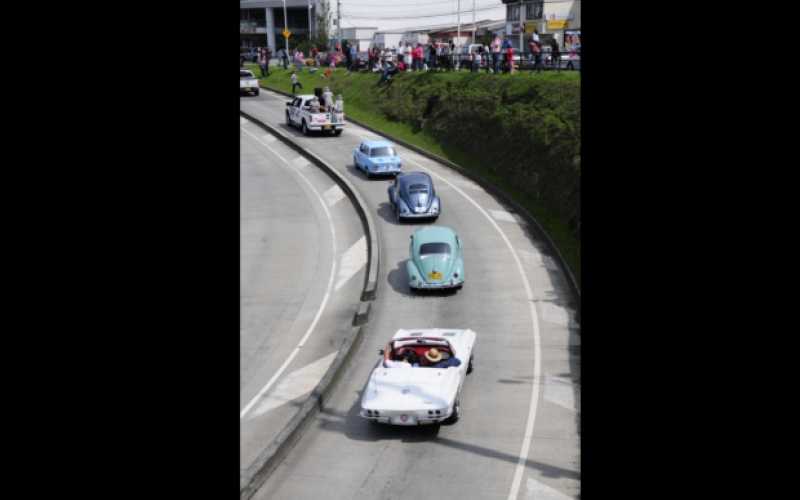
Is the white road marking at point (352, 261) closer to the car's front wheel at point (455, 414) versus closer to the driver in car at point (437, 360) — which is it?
the driver in car at point (437, 360)

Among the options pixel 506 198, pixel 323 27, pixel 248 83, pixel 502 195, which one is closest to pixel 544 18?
pixel 248 83

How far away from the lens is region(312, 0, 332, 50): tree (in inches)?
3378

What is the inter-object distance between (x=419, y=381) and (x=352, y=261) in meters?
12.6

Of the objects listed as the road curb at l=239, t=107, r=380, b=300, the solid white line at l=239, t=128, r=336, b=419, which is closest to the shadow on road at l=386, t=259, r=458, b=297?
the road curb at l=239, t=107, r=380, b=300

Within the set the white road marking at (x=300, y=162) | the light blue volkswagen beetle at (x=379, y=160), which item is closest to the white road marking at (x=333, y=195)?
the light blue volkswagen beetle at (x=379, y=160)

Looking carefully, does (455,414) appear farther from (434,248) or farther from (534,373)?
(434,248)

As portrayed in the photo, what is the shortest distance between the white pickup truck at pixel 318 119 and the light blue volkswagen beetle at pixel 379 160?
7635mm

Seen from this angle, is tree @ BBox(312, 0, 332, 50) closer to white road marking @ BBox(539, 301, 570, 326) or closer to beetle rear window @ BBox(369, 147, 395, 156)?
beetle rear window @ BBox(369, 147, 395, 156)
